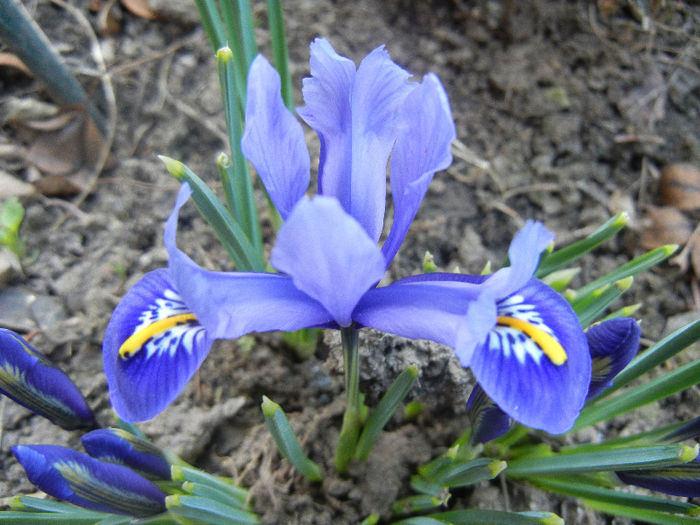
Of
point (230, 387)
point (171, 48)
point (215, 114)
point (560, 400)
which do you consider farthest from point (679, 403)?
point (171, 48)

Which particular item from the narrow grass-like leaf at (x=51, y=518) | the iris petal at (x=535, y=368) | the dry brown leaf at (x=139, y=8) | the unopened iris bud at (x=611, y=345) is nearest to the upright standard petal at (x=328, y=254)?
the iris petal at (x=535, y=368)

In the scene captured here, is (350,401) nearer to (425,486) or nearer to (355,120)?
(425,486)

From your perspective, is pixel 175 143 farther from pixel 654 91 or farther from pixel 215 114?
pixel 654 91

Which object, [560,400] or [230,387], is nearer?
[560,400]

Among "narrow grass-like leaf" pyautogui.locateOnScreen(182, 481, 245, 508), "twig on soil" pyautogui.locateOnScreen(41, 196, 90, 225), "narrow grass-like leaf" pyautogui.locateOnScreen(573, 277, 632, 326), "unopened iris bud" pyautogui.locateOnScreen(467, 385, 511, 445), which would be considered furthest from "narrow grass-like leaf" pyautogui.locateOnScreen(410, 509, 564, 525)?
"twig on soil" pyautogui.locateOnScreen(41, 196, 90, 225)

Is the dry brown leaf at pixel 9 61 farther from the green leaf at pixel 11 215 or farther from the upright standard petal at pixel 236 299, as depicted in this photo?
the upright standard petal at pixel 236 299

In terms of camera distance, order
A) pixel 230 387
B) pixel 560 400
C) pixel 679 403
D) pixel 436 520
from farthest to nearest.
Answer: pixel 679 403, pixel 230 387, pixel 436 520, pixel 560 400

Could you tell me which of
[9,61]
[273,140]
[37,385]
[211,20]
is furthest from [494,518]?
[9,61]

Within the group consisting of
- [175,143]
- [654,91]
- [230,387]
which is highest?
[654,91]
